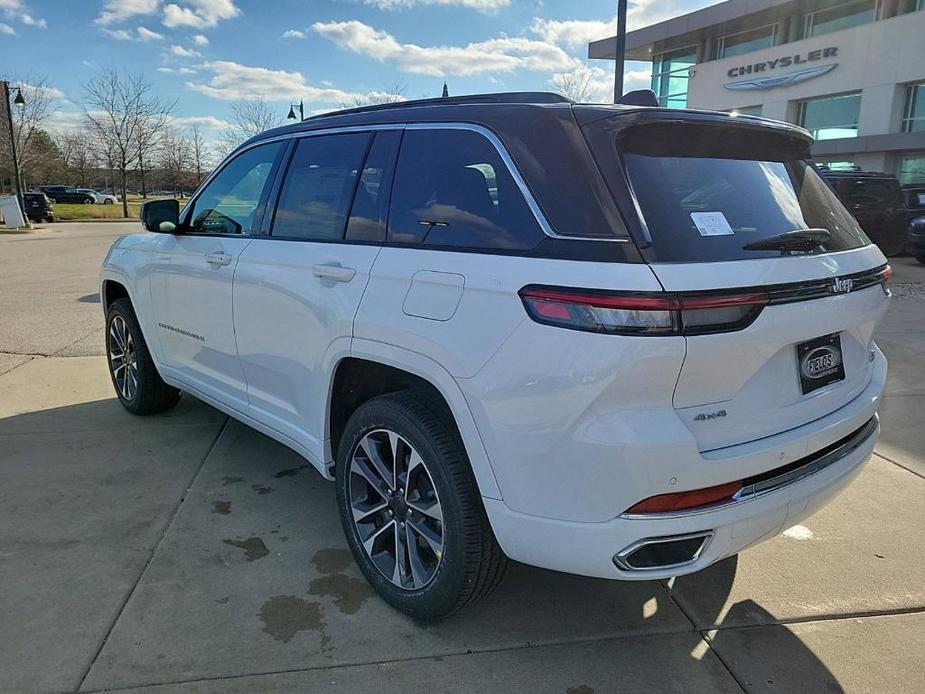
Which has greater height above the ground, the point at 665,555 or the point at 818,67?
the point at 818,67

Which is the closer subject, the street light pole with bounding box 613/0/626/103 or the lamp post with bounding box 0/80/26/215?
the street light pole with bounding box 613/0/626/103

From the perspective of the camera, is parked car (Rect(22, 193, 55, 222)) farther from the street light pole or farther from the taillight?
the taillight

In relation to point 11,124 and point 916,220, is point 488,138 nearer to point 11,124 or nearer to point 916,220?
point 916,220

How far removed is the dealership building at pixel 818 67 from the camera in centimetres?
2567

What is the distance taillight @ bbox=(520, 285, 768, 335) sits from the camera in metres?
1.92

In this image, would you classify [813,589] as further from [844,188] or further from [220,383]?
[844,188]

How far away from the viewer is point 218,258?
359 centimetres

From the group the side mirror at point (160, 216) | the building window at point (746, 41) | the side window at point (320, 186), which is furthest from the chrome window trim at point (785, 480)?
the building window at point (746, 41)

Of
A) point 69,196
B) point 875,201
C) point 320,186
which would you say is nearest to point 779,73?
point 875,201

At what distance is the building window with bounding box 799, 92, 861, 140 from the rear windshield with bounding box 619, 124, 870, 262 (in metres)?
28.4

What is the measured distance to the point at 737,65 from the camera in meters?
32.9

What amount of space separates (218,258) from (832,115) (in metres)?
32.0

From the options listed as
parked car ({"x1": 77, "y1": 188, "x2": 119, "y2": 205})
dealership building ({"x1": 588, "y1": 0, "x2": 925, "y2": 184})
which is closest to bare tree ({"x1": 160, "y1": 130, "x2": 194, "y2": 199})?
parked car ({"x1": 77, "y1": 188, "x2": 119, "y2": 205})

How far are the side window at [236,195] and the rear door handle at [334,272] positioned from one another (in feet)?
2.73
